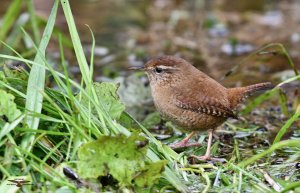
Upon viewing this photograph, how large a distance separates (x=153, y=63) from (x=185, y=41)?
434 cm

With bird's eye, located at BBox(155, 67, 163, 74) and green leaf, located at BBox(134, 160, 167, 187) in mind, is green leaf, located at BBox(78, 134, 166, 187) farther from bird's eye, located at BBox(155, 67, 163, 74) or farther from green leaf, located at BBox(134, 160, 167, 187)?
bird's eye, located at BBox(155, 67, 163, 74)

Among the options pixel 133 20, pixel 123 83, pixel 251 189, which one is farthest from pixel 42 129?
pixel 133 20

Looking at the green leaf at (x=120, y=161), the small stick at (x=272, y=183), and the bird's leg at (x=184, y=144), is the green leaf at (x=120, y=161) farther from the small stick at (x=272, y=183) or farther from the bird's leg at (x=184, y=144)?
the bird's leg at (x=184, y=144)

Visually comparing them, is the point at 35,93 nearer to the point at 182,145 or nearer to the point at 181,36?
the point at 182,145

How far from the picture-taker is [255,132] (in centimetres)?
577

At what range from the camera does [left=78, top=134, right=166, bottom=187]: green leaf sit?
3.78 metres

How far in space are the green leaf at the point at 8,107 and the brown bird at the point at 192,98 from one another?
155 centimetres

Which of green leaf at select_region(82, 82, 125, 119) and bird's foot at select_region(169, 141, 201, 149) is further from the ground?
green leaf at select_region(82, 82, 125, 119)

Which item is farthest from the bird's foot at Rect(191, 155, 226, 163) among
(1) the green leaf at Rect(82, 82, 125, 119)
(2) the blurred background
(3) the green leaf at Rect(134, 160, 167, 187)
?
(2) the blurred background

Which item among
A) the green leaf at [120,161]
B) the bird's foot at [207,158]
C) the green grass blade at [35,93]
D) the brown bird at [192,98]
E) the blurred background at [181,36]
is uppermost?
the green grass blade at [35,93]

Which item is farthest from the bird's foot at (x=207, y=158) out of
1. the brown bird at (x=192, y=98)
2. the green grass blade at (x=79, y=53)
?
the green grass blade at (x=79, y=53)

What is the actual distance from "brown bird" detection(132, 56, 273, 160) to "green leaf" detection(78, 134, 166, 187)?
1.13 m

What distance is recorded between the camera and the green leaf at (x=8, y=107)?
12.9ft

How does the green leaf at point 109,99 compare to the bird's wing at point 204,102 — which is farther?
the bird's wing at point 204,102
